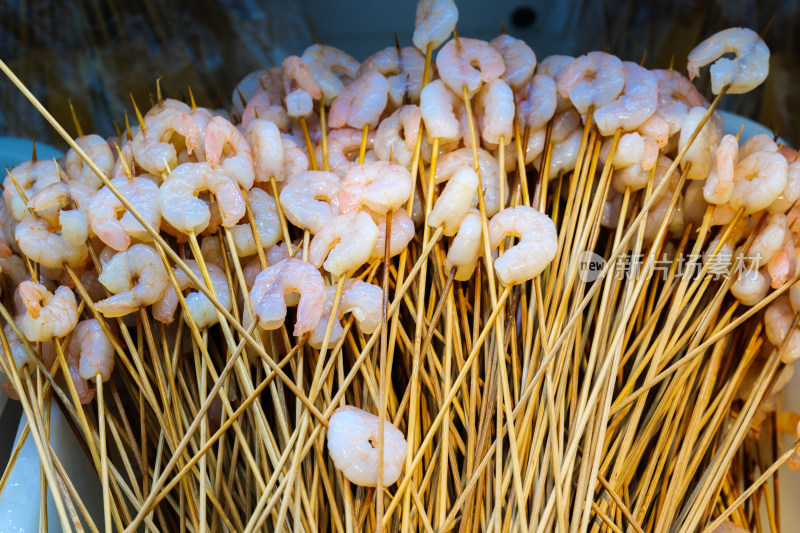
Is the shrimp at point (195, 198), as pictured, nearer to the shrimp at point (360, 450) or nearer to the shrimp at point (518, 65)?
the shrimp at point (360, 450)

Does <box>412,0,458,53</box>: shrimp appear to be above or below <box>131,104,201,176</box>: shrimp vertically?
above

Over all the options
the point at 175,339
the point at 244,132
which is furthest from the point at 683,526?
the point at 244,132

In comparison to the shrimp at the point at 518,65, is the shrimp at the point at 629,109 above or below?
below

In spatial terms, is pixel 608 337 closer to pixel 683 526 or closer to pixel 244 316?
pixel 683 526

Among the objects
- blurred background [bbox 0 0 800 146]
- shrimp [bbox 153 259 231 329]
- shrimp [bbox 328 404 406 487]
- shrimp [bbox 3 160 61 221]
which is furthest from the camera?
blurred background [bbox 0 0 800 146]

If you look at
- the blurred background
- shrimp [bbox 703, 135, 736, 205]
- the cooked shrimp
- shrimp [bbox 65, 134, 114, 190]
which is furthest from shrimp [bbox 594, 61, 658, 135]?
the blurred background

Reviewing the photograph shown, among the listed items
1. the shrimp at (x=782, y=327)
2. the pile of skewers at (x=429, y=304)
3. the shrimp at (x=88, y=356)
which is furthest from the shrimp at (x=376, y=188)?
the shrimp at (x=782, y=327)

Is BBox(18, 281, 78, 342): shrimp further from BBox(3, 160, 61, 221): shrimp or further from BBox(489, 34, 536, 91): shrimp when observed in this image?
BBox(489, 34, 536, 91): shrimp

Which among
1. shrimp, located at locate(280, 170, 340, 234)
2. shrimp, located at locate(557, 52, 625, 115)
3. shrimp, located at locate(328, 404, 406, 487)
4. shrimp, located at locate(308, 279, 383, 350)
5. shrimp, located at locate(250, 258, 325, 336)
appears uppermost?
shrimp, located at locate(557, 52, 625, 115)
